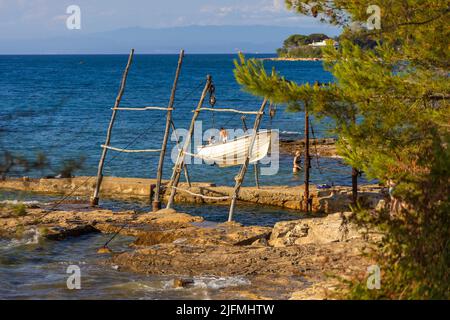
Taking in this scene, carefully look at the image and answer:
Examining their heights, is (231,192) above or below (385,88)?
below

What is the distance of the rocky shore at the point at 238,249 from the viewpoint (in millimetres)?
13023

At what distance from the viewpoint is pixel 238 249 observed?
15.2 metres

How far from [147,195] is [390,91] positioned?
14891 millimetres

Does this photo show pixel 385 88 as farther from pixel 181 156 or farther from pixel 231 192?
pixel 231 192

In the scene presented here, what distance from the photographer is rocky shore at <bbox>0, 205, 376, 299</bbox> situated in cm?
1302

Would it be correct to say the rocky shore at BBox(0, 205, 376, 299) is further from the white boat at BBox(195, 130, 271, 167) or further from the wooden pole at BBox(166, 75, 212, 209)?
the white boat at BBox(195, 130, 271, 167)

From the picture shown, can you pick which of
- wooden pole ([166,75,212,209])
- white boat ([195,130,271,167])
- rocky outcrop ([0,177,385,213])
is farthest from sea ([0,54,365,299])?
white boat ([195,130,271,167])

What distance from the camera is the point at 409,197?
26.3ft

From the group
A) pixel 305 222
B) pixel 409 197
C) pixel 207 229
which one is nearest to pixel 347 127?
pixel 409 197

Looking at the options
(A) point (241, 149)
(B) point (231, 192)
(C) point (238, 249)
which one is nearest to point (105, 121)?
(B) point (231, 192)

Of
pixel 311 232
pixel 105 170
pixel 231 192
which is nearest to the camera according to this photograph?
pixel 311 232

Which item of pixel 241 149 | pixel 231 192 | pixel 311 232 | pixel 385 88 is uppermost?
pixel 385 88
